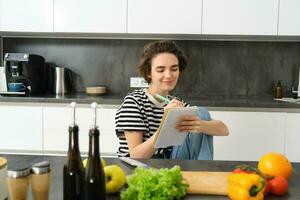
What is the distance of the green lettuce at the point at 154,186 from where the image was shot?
871mm

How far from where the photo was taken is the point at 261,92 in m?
3.10

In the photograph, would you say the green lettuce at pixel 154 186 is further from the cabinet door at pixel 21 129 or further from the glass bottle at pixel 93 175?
the cabinet door at pixel 21 129

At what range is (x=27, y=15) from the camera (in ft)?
9.18

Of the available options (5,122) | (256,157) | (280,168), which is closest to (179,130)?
(280,168)

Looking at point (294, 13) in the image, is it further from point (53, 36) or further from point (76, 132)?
point (76, 132)

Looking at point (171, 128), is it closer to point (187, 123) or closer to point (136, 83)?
point (187, 123)

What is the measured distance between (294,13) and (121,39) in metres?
1.46

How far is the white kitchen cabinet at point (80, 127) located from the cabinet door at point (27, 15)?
73 centimetres

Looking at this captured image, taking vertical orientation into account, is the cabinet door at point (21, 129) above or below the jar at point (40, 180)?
below

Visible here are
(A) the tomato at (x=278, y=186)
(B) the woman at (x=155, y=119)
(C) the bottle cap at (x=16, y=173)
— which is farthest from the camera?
(B) the woman at (x=155, y=119)

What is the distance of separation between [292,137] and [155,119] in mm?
1293

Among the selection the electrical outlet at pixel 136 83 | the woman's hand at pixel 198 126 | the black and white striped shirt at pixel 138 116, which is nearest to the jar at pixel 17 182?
the woman's hand at pixel 198 126

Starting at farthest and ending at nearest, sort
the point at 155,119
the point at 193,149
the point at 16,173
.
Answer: the point at 155,119
the point at 193,149
the point at 16,173

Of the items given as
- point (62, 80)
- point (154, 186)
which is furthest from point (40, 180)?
point (62, 80)
